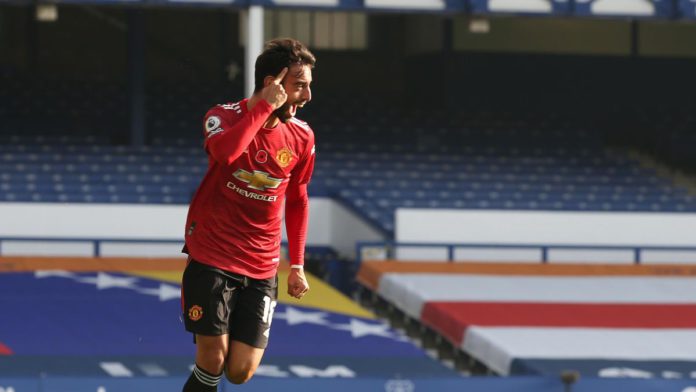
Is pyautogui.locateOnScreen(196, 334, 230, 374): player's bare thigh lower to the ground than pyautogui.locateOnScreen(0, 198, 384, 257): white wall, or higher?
higher

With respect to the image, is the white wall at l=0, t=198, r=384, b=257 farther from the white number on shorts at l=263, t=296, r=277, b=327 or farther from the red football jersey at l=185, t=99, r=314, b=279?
the red football jersey at l=185, t=99, r=314, b=279

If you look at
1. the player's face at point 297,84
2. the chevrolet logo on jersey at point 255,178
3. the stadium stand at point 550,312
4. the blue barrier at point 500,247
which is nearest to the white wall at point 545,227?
the blue barrier at point 500,247

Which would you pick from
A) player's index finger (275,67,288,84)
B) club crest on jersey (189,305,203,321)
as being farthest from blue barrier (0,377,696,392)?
player's index finger (275,67,288,84)

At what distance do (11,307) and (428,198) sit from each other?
31.0 ft

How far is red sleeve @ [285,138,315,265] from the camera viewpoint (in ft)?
24.6

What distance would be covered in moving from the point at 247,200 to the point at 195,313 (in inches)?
23.2

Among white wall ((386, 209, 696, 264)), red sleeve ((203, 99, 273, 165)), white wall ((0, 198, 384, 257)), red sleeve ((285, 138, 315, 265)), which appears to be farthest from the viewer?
white wall ((0, 198, 384, 257))

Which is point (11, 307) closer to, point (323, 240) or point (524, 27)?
point (323, 240)

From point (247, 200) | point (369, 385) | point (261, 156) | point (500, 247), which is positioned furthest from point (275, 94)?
point (500, 247)

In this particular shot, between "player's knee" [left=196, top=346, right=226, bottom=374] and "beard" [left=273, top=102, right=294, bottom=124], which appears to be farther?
"player's knee" [left=196, top=346, right=226, bottom=374]

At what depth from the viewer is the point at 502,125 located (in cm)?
3058

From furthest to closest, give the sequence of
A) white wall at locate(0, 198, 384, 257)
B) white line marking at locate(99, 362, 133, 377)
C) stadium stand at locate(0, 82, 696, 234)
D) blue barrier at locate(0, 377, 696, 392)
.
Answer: stadium stand at locate(0, 82, 696, 234)
white wall at locate(0, 198, 384, 257)
white line marking at locate(99, 362, 133, 377)
blue barrier at locate(0, 377, 696, 392)

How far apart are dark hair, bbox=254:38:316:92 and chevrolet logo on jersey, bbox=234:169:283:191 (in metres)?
0.42

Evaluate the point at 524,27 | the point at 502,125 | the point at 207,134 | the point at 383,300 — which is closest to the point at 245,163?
the point at 207,134
